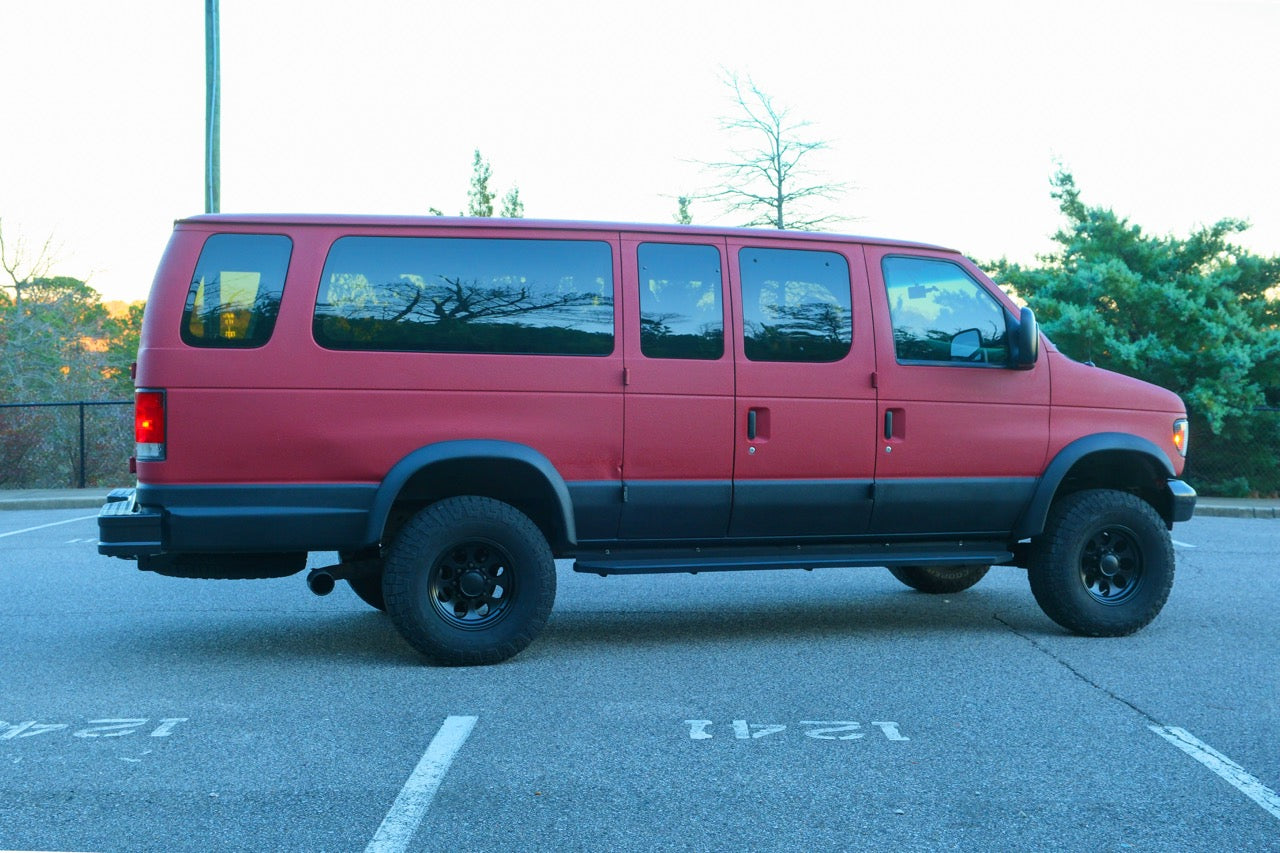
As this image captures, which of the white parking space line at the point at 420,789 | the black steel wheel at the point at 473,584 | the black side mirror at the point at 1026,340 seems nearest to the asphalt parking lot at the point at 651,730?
the white parking space line at the point at 420,789

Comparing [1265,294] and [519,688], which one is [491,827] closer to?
[519,688]

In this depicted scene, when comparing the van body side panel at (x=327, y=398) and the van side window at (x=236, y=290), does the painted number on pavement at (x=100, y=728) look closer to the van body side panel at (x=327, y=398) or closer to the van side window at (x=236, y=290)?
the van body side panel at (x=327, y=398)

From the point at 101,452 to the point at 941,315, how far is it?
1962 cm

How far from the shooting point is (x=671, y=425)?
659 cm

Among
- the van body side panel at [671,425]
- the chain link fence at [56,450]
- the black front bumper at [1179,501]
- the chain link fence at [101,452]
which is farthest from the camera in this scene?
the chain link fence at [56,450]

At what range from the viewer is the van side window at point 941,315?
7.05 meters

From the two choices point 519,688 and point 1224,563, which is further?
point 1224,563

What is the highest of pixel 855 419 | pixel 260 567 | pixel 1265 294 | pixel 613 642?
pixel 1265 294

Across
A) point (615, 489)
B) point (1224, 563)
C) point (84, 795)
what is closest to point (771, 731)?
point (615, 489)

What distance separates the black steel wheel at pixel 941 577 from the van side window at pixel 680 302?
9.42ft

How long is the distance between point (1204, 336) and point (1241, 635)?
34.6ft

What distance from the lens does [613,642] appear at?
7.01m

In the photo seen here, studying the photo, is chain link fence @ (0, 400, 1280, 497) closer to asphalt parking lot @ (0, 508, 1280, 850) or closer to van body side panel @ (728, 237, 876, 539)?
asphalt parking lot @ (0, 508, 1280, 850)

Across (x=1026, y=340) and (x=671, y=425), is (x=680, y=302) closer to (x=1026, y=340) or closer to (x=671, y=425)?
(x=671, y=425)
